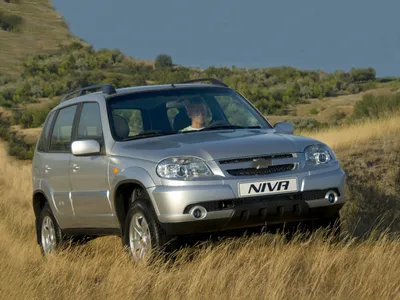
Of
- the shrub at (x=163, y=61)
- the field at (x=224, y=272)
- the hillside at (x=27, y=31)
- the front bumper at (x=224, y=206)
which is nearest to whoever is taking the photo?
the field at (x=224, y=272)

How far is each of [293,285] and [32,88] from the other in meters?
57.5

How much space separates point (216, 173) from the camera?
7.25 meters

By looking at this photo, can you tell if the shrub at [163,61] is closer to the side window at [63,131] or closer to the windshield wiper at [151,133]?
the side window at [63,131]

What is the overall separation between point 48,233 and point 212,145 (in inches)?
122

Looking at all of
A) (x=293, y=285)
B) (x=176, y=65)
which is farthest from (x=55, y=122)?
(x=176, y=65)

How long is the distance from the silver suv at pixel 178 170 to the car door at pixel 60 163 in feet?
0.05

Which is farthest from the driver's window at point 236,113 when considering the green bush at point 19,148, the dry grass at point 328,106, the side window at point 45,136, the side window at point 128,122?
the dry grass at point 328,106

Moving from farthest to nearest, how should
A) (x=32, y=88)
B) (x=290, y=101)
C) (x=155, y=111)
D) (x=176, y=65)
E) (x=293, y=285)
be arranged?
(x=176, y=65) → (x=32, y=88) → (x=290, y=101) → (x=155, y=111) → (x=293, y=285)

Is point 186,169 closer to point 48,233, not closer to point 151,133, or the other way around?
point 151,133

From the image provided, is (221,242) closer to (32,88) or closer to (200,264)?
(200,264)

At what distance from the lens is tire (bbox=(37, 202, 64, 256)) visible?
959cm

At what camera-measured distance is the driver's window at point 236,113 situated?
28.9 ft

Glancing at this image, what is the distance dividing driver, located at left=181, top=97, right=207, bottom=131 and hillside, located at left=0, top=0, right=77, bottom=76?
216 feet

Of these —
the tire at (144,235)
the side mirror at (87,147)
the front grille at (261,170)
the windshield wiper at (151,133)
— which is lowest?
the tire at (144,235)
